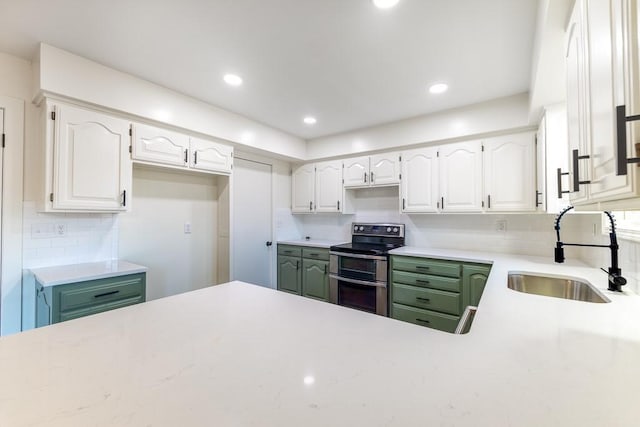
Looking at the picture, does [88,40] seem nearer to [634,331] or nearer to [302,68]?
[302,68]

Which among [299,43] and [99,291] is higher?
[299,43]

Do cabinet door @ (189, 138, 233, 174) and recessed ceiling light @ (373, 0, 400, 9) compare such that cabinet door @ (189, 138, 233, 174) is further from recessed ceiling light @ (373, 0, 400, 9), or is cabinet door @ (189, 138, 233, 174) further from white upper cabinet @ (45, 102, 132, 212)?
recessed ceiling light @ (373, 0, 400, 9)

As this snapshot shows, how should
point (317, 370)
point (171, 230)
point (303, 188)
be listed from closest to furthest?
point (317, 370), point (171, 230), point (303, 188)

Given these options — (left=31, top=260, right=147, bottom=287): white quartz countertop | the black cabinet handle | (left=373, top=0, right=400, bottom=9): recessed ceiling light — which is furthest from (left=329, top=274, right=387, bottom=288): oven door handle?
(left=373, top=0, right=400, bottom=9): recessed ceiling light

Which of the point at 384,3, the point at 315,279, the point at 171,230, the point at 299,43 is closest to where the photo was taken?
the point at 384,3

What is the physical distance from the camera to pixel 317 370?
67 cm

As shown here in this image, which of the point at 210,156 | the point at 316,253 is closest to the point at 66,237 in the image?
the point at 210,156

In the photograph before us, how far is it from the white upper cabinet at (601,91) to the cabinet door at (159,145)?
278 centimetres

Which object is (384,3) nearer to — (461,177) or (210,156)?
(461,177)

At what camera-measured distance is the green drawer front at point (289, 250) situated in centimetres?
373

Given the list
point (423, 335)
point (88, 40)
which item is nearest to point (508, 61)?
point (423, 335)

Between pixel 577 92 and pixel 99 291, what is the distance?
9.39 feet

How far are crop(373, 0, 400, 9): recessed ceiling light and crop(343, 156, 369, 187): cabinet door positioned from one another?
6.78 ft

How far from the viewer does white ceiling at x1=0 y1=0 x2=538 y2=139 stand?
1.49 metres
